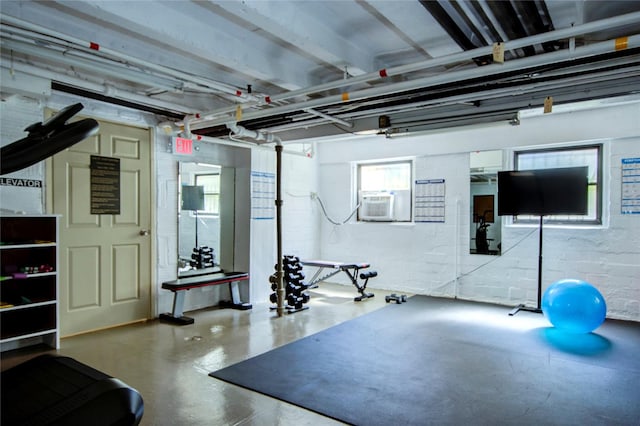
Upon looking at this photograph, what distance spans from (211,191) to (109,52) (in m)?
2.82

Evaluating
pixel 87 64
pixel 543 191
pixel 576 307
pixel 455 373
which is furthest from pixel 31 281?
pixel 543 191

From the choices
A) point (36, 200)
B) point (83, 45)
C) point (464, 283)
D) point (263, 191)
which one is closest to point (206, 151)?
point (263, 191)

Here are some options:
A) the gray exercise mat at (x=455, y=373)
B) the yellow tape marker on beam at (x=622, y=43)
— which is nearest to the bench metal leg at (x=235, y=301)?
the gray exercise mat at (x=455, y=373)

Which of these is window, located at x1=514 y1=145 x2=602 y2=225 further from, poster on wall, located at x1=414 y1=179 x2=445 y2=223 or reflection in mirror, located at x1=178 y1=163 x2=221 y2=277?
reflection in mirror, located at x1=178 y1=163 x2=221 y2=277

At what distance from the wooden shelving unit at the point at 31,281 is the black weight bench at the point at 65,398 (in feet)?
7.45

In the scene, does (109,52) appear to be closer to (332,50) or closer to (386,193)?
(332,50)

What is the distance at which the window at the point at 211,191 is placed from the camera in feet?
17.7

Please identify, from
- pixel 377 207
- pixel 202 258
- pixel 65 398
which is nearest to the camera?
pixel 65 398

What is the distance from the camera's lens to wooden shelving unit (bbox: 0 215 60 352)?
3.53 m

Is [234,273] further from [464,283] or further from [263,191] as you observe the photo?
[464,283]

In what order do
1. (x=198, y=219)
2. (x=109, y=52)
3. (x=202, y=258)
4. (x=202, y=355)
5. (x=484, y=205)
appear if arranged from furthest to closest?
(x=484, y=205)
(x=202, y=258)
(x=198, y=219)
(x=202, y=355)
(x=109, y=52)

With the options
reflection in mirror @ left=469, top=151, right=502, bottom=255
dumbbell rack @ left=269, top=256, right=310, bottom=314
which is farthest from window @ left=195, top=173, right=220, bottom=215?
reflection in mirror @ left=469, top=151, right=502, bottom=255

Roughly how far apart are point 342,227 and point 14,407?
226 inches

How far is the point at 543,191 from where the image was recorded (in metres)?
4.84
